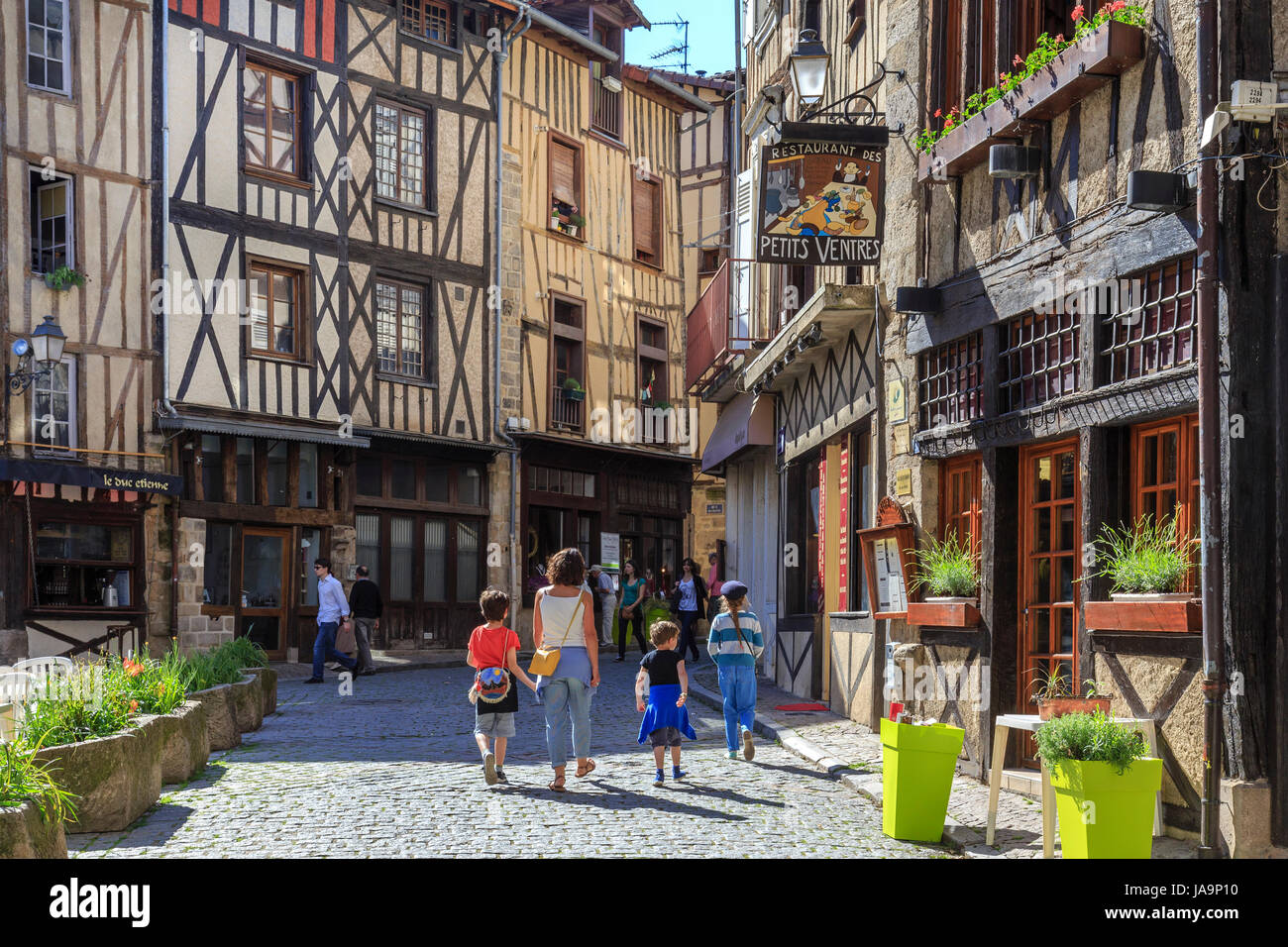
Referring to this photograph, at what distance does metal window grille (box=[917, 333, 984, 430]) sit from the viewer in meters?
9.76

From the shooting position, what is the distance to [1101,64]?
312 inches

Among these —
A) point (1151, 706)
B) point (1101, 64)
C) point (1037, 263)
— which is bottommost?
point (1151, 706)

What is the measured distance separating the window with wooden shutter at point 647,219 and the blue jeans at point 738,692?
60.8 feet

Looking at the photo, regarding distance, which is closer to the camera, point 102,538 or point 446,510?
point 102,538

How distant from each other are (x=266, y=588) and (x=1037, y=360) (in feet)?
45.1

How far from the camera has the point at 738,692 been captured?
1034cm

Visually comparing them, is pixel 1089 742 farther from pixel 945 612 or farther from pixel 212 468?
pixel 212 468

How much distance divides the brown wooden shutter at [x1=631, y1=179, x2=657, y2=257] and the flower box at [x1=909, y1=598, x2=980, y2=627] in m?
18.6

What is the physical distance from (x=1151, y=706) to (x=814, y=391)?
7868 mm

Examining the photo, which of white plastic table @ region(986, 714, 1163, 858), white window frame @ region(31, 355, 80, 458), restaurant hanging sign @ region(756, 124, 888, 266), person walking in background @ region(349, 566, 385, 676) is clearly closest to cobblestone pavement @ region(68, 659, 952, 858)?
white plastic table @ region(986, 714, 1163, 858)

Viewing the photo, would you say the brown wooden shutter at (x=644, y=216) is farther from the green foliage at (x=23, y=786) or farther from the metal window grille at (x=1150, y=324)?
the green foliage at (x=23, y=786)

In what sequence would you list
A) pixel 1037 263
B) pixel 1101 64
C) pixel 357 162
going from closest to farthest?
pixel 1101 64 < pixel 1037 263 < pixel 357 162
